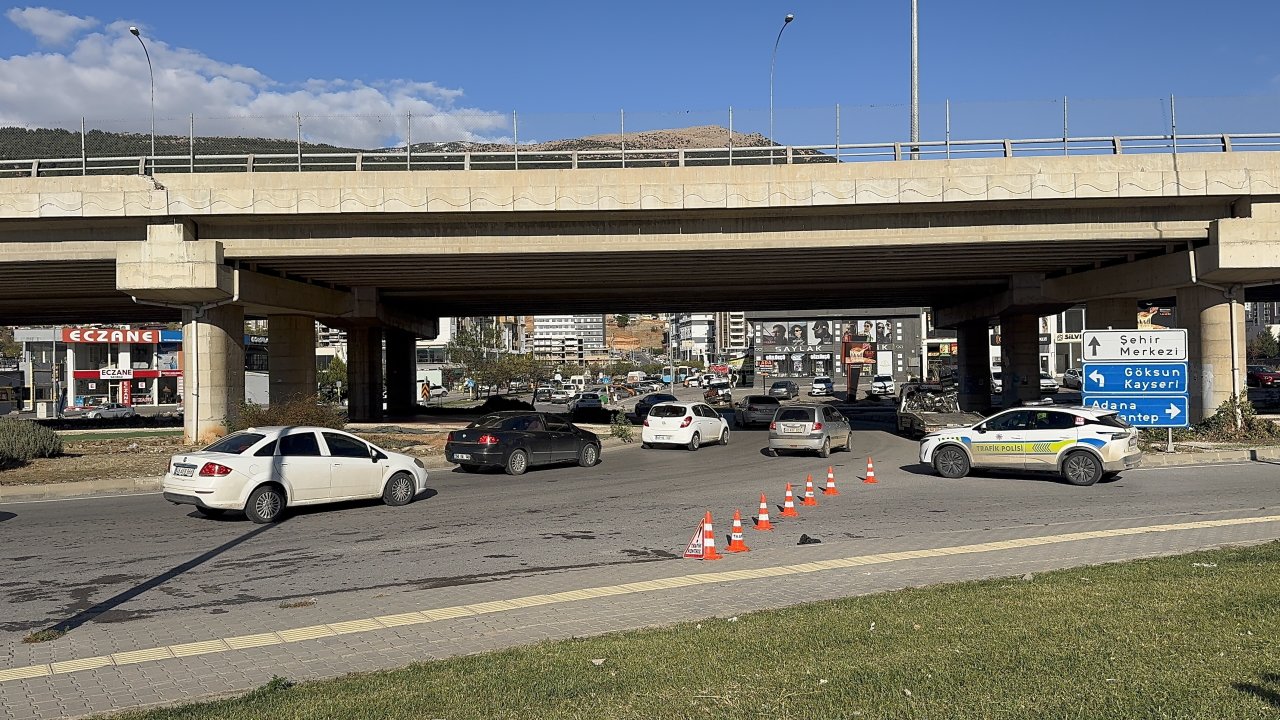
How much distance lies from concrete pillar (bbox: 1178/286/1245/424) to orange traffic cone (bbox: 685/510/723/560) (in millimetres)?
22838

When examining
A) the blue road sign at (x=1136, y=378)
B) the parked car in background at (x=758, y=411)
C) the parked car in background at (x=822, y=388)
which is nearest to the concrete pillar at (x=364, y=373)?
the parked car in background at (x=758, y=411)

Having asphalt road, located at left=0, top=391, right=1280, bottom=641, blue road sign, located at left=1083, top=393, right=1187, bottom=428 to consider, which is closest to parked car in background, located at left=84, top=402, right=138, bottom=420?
asphalt road, located at left=0, top=391, right=1280, bottom=641

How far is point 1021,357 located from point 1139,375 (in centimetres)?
2304

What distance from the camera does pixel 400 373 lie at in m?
57.8

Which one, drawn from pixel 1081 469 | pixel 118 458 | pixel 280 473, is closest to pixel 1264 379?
pixel 1081 469

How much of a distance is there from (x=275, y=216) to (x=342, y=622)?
21.5 metres

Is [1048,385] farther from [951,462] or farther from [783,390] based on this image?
[951,462]

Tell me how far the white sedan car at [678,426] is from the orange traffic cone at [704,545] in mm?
17912

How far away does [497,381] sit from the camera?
98625 mm

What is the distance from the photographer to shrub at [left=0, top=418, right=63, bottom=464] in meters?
23.5

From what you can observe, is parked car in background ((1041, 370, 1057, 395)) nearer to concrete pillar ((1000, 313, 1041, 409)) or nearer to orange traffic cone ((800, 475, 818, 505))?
concrete pillar ((1000, 313, 1041, 409))

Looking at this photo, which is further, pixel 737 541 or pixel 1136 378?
pixel 1136 378

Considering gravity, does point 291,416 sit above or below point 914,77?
below

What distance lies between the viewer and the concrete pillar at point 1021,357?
44.9 metres
